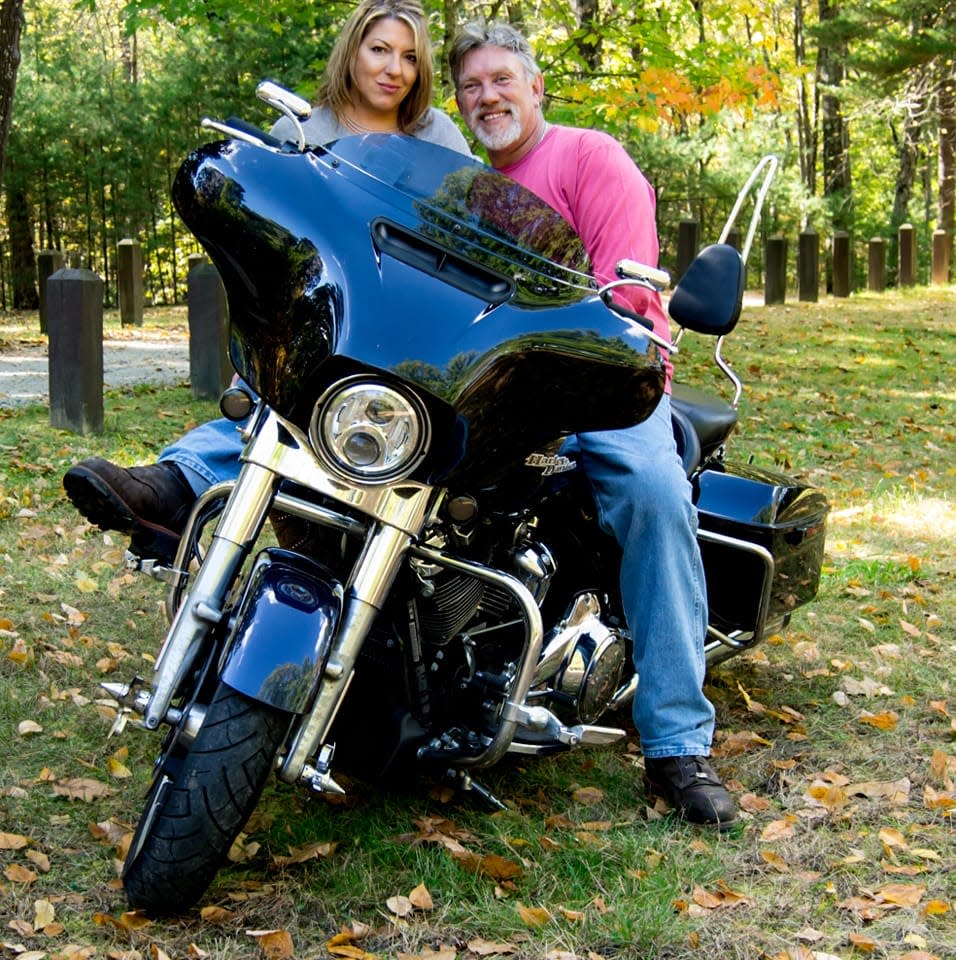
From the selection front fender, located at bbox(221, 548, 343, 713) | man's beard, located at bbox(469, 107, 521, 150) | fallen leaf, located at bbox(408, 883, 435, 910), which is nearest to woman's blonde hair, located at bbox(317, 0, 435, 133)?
man's beard, located at bbox(469, 107, 521, 150)

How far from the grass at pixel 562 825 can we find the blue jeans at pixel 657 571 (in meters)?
0.25

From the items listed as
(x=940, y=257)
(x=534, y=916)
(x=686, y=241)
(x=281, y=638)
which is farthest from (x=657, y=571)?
(x=940, y=257)

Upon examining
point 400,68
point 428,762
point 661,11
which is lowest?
point 428,762

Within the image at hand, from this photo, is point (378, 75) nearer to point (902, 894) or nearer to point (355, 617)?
point (355, 617)

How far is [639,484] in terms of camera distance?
10.8 ft

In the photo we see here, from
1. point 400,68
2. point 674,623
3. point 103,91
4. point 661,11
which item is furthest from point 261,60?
point 674,623

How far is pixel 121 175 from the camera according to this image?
52.8 feet

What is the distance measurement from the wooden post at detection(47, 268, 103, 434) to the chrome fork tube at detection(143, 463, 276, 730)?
17.2ft

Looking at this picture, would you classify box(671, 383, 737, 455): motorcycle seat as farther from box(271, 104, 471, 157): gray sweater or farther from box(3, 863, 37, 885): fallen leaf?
box(3, 863, 37, 885): fallen leaf

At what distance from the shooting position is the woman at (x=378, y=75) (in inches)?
160

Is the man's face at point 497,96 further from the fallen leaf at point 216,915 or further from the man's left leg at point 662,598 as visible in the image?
the fallen leaf at point 216,915

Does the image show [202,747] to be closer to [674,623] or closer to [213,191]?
[213,191]

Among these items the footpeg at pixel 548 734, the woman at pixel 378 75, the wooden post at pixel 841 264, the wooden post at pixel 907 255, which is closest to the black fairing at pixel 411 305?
the footpeg at pixel 548 734

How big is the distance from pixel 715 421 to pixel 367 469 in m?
1.74
